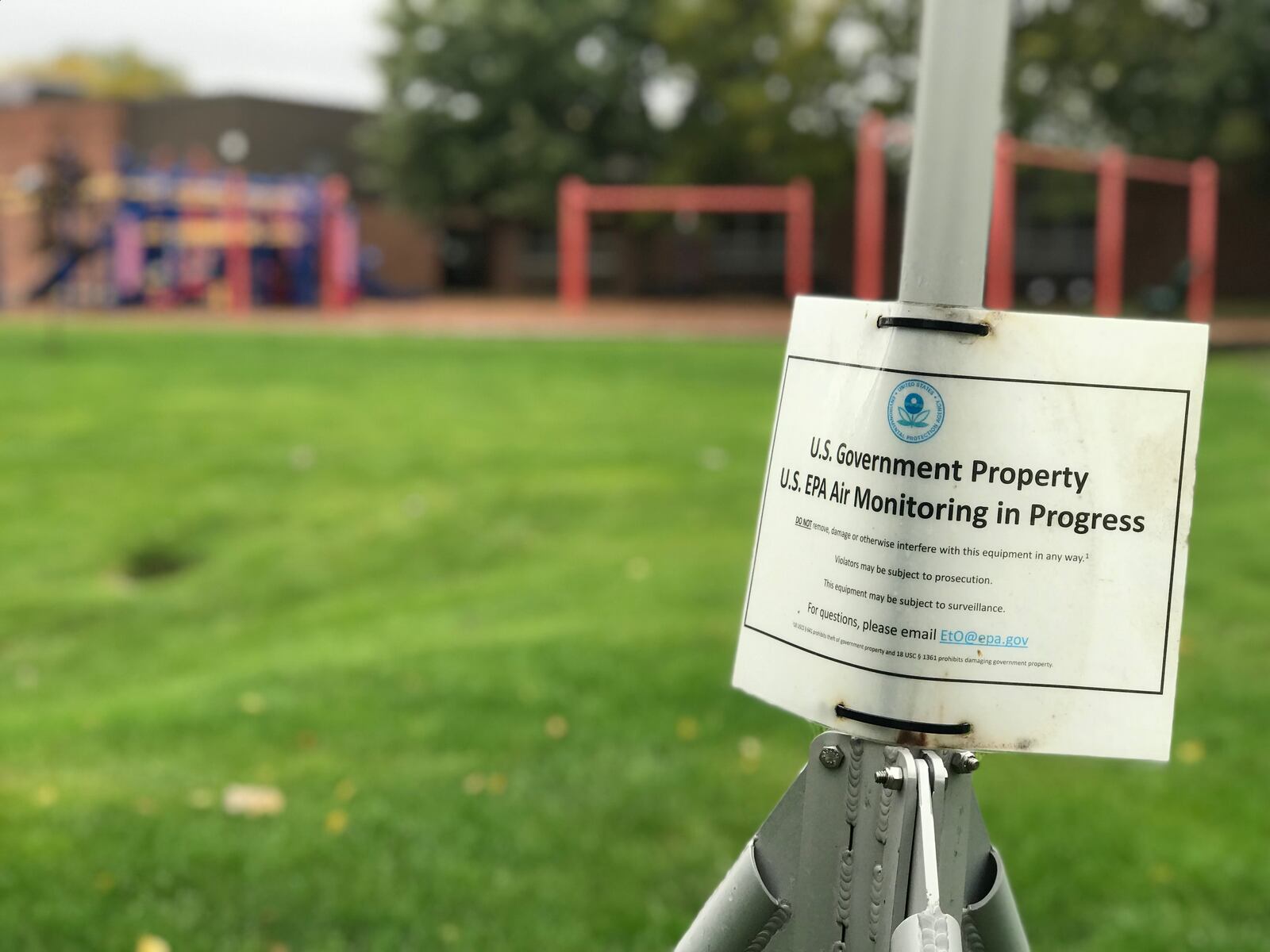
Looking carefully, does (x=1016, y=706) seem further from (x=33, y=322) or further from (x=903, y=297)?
(x=33, y=322)

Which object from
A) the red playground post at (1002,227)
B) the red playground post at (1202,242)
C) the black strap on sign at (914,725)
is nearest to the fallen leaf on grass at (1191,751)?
the black strap on sign at (914,725)

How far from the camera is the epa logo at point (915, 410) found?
1.35 meters

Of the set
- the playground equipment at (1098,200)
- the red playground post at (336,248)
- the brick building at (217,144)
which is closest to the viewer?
the playground equipment at (1098,200)

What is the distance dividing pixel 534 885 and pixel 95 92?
224 feet

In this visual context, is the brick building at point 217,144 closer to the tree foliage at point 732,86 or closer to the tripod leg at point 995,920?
the tree foliage at point 732,86

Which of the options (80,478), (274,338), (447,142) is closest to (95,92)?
(447,142)

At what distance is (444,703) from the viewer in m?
4.77

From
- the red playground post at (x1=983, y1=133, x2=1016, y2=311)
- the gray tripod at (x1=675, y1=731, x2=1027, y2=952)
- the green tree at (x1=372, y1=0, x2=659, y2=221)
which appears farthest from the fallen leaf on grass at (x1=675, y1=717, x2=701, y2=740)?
the green tree at (x1=372, y1=0, x2=659, y2=221)

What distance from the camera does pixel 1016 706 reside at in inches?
53.8

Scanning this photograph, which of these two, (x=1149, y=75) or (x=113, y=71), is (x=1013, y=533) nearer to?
(x=1149, y=75)

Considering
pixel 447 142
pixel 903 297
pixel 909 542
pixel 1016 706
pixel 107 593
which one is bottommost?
pixel 107 593

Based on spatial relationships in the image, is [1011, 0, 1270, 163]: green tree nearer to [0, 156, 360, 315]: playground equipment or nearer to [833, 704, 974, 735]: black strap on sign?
[0, 156, 360, 315]: playground equipment

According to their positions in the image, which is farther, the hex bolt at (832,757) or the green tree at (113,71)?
the green tree at (113,71)

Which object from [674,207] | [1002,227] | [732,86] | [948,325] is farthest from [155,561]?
[732,86]
